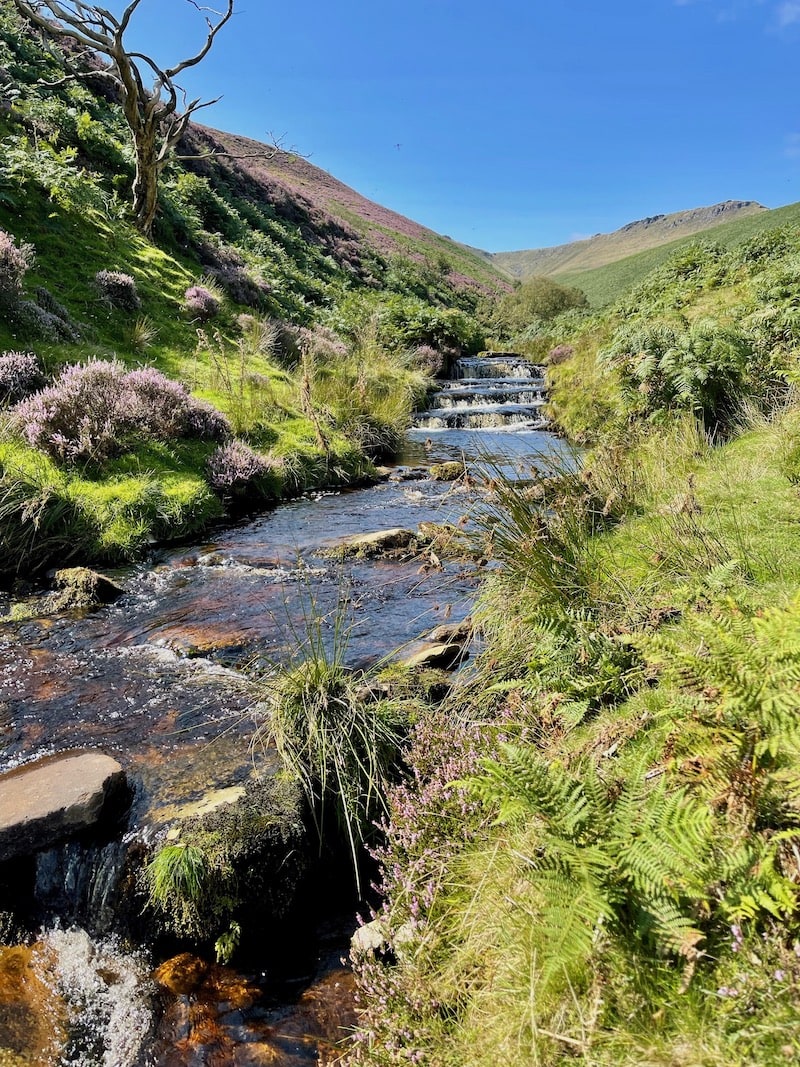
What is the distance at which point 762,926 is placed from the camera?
5.42 ft

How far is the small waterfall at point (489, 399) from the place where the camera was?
16000 millimetres

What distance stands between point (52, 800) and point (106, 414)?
6348 millimetres

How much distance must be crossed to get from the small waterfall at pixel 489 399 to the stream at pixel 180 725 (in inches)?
322

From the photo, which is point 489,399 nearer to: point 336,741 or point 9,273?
point 9,273

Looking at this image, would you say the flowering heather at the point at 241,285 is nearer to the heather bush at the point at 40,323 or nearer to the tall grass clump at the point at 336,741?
the heather bush at the point at 40,323

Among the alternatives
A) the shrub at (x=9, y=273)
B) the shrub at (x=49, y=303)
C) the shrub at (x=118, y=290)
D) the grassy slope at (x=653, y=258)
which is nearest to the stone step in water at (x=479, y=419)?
the shrub at (x=118, y=290)

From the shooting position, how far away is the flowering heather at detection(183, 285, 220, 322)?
13.7m

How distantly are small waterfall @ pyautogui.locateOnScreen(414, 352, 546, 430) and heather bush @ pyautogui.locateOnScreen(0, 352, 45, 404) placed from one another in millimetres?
9321

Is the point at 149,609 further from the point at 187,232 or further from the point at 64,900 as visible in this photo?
the point at 187,232

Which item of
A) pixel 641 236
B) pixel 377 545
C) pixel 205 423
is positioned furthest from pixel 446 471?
pixel 641 236

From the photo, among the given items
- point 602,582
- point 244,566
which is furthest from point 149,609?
point 602,582

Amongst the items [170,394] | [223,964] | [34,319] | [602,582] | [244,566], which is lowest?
[223,964]

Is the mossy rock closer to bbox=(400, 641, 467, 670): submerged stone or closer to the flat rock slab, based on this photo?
bbox=(400, 641, 467, 670): submerged stone

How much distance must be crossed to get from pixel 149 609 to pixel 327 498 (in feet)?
14.4
